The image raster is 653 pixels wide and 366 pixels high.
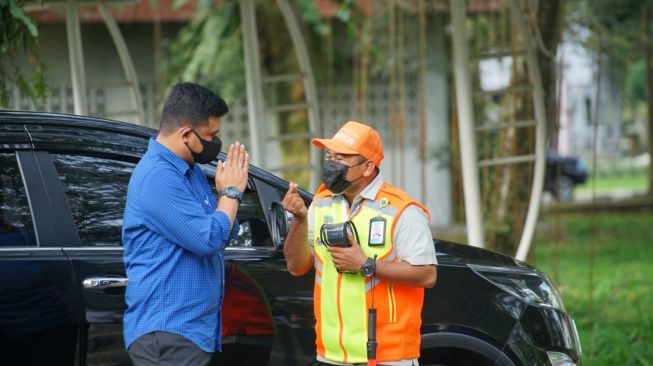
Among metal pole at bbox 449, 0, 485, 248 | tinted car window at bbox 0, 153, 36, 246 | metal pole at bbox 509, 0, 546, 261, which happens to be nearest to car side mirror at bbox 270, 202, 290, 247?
tinted car window at bbox 0, 153, 36, 246

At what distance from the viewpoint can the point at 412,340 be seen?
142 inches

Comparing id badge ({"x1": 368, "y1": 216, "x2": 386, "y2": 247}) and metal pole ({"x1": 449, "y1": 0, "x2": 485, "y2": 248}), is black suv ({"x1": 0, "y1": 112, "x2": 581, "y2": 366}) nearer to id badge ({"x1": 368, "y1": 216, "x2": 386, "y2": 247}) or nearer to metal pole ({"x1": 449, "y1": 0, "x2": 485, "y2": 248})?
id badge ({"x1": 368, "y1": 216, "x2": 386, "y2": 247})

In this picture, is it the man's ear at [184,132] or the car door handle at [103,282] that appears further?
the car door handle at [103,282]

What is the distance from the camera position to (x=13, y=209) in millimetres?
3836

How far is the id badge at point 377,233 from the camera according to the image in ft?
11.7

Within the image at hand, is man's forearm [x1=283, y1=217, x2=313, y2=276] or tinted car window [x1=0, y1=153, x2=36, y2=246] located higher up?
tinted car window [x1=0, y1=153, x2=36, y2=246]

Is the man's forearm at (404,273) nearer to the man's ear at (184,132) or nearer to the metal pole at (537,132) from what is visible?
the man's ear at (184,132)

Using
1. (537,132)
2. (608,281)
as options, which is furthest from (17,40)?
(608,281)

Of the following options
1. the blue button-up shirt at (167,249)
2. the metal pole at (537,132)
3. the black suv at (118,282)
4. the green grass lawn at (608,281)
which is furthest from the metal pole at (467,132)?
the blue button-up shirt at (167,249)

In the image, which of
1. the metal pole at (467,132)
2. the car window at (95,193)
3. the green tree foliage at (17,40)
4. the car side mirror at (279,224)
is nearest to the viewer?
the car window at (95,193)

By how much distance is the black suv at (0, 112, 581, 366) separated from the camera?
375 centimetres

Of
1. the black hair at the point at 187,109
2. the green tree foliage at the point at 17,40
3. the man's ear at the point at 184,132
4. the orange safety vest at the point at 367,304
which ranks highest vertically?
the green tree foliage at the point at 17,40

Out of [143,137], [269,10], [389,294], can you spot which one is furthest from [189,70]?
[389,294]

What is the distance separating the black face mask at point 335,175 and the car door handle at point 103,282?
890 mm
